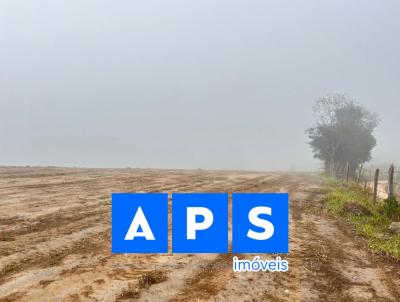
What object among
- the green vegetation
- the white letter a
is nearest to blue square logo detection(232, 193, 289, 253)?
the white letter a

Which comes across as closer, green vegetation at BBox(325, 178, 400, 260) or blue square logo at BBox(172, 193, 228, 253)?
blue square logo at BBox(172, 193, 228, 253)

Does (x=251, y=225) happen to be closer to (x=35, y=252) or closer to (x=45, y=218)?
(x=35, y=252)

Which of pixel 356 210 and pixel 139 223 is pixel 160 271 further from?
pixel 356 210

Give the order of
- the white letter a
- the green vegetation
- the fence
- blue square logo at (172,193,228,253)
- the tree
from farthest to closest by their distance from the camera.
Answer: the tree, the fence, the green vegetation, blue square logo at (172,193,228,253), the white letter a

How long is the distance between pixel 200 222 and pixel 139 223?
3.78 feet

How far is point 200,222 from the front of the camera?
775 centimetres

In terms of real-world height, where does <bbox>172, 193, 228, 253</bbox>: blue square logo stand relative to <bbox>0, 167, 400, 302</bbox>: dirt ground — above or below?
above

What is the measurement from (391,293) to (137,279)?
381 cm

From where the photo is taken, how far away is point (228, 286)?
6.19m

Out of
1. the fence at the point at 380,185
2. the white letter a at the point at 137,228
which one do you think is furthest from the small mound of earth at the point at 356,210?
the white letter a at the point at 137,228

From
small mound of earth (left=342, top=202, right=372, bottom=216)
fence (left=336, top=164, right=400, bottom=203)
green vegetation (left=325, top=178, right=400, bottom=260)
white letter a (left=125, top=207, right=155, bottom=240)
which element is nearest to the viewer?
white letter a (left=125, top=207, right=155, bottom=240)

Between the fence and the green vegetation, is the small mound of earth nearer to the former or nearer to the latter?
the green vegetation

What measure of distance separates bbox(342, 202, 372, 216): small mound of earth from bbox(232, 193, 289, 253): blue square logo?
658 centimetres

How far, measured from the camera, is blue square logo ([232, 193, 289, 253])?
25.4 feet
